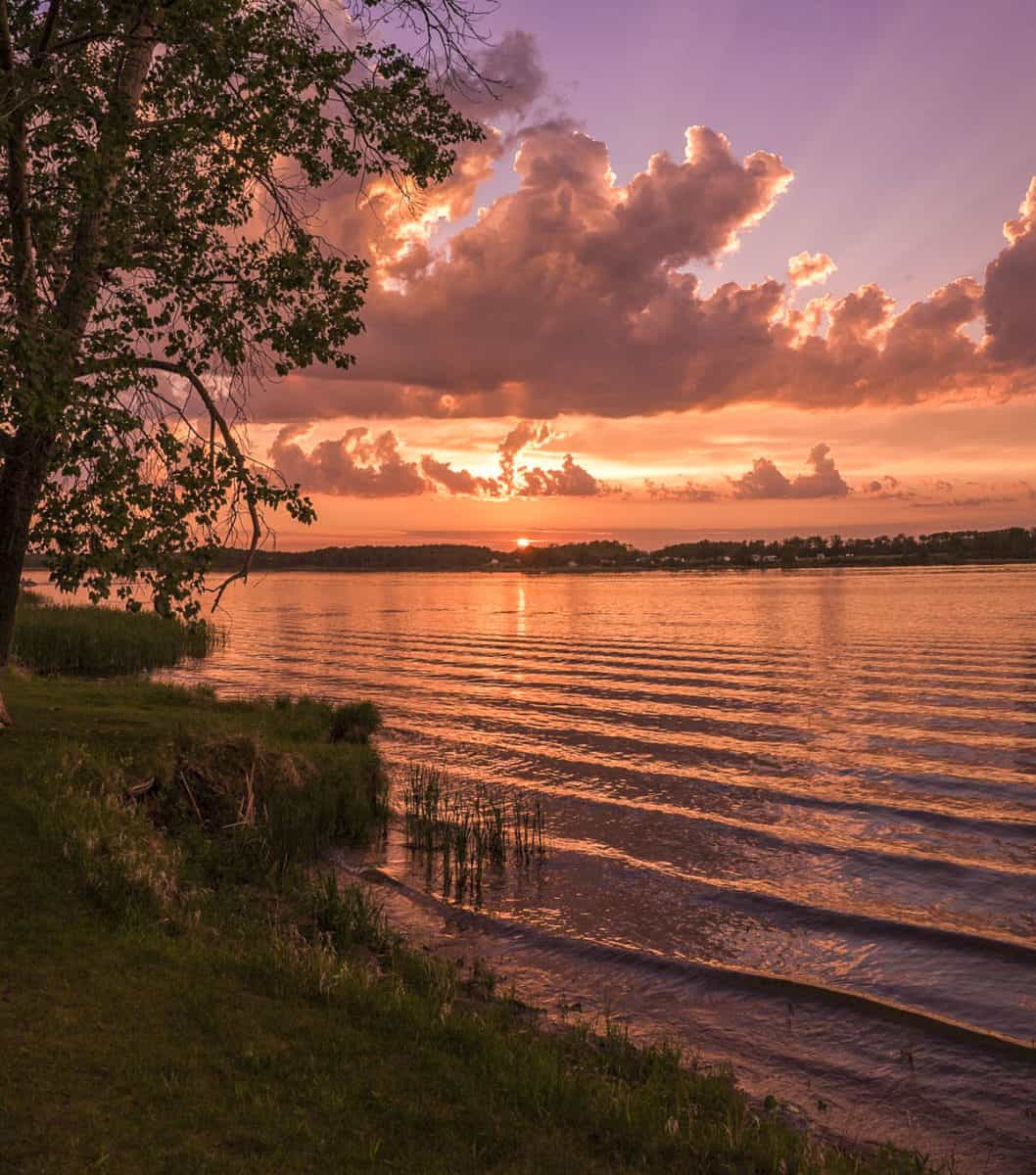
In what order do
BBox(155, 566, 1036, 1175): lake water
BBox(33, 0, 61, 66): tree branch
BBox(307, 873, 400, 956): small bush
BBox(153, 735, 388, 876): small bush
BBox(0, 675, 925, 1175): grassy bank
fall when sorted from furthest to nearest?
BBox(153, 735, 388, 876): small bush < BBox(33, 0, 61, 66): tree branch < BBox(307, 873, 400, 956): small bush < BBox(155, 566, 1036, 1175): lake water < BBox(0, 675, 925, 1175): grassy bank

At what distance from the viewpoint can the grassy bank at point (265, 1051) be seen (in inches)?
263

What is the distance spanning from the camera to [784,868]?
1658 centimetres

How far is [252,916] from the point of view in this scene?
12289 millimetres

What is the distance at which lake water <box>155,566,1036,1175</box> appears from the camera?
400 inches

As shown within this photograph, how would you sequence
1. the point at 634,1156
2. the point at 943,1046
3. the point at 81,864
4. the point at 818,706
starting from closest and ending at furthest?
1. the point at 634,1156
2. the point at 943,1046
3. the point at 81,864
4. the point at 818,706

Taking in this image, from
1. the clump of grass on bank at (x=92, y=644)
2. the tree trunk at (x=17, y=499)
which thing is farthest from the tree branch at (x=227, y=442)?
Result: the clump of grass on bank at (x=92, y=644)

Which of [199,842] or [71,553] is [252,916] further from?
[71,553]

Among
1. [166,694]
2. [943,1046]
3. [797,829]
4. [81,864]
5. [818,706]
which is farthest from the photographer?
[818,706]

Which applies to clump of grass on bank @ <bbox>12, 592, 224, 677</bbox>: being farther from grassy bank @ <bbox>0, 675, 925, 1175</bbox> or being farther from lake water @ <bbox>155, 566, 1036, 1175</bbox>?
grassy bank @ <bbox>0, 675, 925, 1175</bbox>

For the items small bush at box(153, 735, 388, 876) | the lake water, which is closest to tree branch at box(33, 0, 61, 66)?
small bush at box(153, 735, 388, 876)

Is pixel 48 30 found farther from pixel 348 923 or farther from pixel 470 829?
pixel 470 829

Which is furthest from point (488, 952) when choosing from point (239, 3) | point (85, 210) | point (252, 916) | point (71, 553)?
point (239, 3)

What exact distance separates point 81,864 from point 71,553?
4.83 metres

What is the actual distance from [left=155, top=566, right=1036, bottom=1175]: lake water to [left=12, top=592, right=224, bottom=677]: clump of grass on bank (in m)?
3.51
